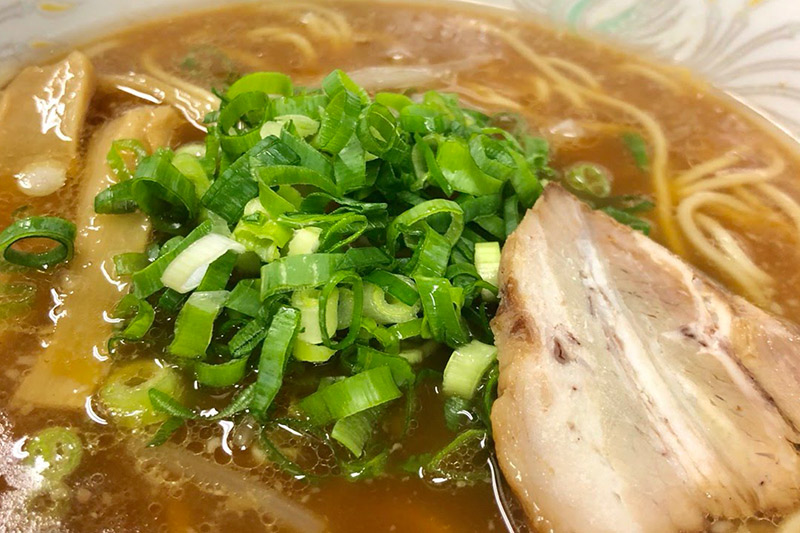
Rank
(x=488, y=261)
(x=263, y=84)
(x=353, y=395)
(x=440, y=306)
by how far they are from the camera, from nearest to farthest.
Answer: (x=353, y=395), (x=440, y=306), (x=488, y=261), (x=263, y=84)

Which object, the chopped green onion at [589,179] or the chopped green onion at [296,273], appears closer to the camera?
the chopped green onion at [296,273]

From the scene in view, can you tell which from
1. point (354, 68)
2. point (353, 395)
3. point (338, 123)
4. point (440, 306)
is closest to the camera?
point (353, 395)

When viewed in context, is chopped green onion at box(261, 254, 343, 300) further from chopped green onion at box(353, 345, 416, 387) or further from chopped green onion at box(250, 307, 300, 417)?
chopped green onion at box(353, 345, 416, 387)

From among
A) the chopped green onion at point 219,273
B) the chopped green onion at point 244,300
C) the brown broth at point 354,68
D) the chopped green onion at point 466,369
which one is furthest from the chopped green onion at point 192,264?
the chopped green onion at point 466,369

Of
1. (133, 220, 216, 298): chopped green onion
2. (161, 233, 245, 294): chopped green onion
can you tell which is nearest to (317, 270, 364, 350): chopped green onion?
(161, 233, 245, 294): chopped green onion

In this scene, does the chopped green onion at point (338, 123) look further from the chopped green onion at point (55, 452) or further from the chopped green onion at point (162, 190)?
the chopped green onion at point (55, 452)

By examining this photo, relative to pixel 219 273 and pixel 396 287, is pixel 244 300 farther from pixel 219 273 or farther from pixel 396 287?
pixel 396 287

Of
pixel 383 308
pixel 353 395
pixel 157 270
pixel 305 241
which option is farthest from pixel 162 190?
pixel 353 395
